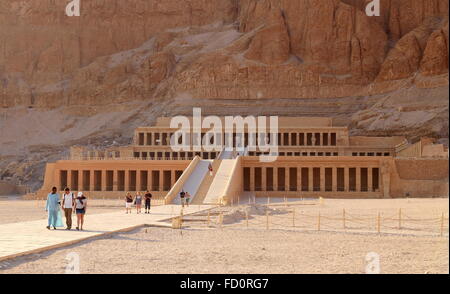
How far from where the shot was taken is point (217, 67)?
92.6m

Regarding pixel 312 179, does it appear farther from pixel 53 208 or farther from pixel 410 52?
pixel 410 52

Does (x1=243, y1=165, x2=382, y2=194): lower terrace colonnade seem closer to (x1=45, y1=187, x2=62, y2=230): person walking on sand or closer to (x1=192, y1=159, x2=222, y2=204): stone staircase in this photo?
(x1=192, y1=159, x2=222, y2=204): stone staircase

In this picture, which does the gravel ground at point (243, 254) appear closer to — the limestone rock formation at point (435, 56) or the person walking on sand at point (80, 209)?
the person walking on sand at point (80, 209)

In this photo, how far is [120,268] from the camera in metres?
12.2

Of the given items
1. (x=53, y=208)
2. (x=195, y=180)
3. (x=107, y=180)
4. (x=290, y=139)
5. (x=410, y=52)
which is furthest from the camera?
(x=410, y=52)

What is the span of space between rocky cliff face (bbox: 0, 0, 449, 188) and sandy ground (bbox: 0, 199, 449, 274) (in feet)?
194

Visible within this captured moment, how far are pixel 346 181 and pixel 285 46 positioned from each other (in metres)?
48.9

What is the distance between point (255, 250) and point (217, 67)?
78.8 metres

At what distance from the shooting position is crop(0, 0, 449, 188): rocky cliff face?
86.7 meters

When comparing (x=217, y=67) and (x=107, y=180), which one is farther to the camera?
(x=217, y=67)

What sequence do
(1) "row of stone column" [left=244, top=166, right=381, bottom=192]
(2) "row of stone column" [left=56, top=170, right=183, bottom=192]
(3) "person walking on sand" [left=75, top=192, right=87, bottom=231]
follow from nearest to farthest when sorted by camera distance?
(3) "person walking on sand" [left=75, top=192, right=87, bottom=231] → (2) "row of stone column" [left=56, top=170, right=183, bottom=192] → (1) "row of stone column" [left=244, top=166, right=381, bottom=192]

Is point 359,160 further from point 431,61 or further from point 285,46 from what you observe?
point 285,46

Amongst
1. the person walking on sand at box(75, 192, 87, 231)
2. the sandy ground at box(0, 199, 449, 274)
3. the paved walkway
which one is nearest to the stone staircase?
the paved walkway

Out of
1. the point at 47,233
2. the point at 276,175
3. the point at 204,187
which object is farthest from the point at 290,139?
the point at 47,233
